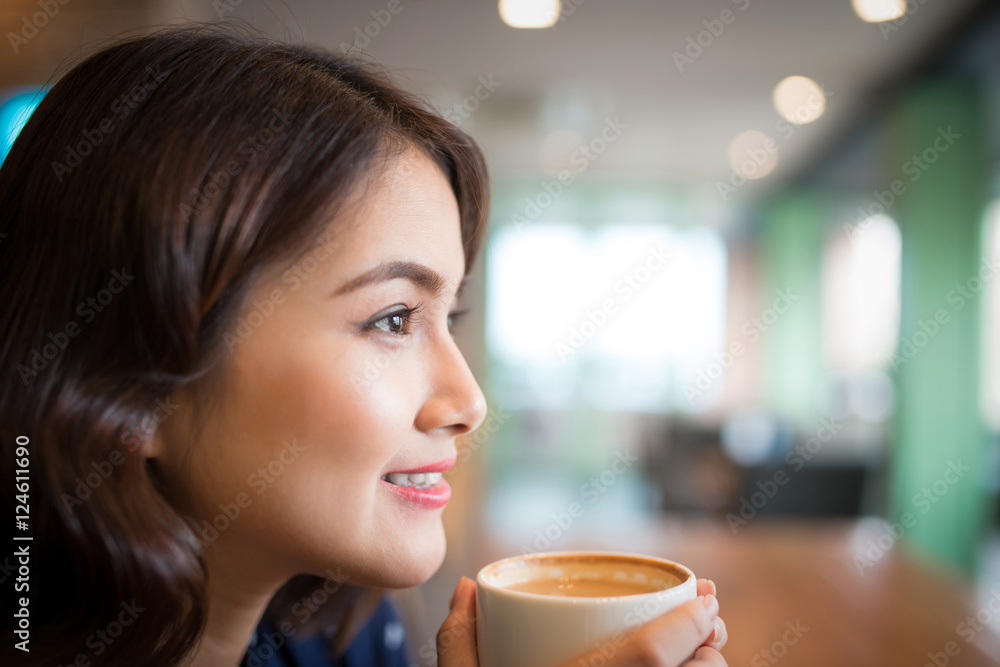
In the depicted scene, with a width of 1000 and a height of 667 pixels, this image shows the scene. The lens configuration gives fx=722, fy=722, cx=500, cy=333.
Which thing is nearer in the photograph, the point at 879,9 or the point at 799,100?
the point at 879,9

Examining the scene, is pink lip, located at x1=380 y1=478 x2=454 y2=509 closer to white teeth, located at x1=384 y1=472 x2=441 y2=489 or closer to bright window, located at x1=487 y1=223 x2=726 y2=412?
white teeth, located at x1=384 y1=472 x2=441 y2=489

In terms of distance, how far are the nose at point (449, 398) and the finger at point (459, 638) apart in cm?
20

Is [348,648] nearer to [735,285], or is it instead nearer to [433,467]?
[433,467]

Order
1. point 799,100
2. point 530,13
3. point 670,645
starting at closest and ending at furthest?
point 670,645, point 530,13, point 799,100

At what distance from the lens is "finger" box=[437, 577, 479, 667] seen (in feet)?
2.49

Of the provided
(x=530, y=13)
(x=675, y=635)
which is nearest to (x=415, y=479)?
(x=675, y=635)

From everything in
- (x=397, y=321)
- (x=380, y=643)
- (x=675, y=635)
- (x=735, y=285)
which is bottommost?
(x=380, y=643)

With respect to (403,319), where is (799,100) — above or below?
above

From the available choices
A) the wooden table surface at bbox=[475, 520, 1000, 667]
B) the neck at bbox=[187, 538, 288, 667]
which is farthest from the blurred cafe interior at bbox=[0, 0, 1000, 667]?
the neck at bbox=[187, 538, 288, 667]

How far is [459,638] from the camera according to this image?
0.77 m

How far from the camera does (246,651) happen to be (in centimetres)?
108

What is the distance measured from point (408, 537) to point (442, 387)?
0.57 ft

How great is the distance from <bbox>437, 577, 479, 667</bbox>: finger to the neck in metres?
0.27

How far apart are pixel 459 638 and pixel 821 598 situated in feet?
3.07
